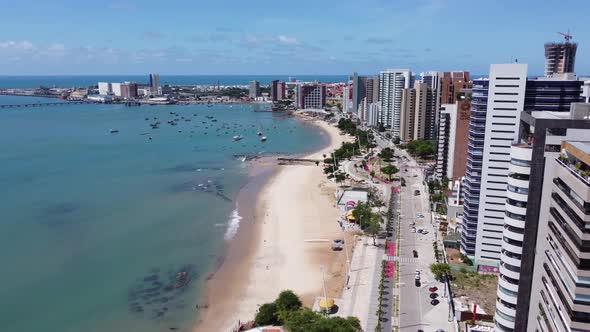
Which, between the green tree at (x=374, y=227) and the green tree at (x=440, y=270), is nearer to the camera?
the green tree at (x=440, y=270)

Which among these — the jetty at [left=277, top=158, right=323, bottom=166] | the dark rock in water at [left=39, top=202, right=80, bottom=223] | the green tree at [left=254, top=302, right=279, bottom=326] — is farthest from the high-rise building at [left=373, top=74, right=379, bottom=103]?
the green tree at [left=254, top=302, right=279, bottom=326]

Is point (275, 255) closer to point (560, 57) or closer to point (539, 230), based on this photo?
point (539, 230)

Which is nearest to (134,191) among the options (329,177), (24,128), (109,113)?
(329,177)

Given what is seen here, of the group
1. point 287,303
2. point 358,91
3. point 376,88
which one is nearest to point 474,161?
point 287,303

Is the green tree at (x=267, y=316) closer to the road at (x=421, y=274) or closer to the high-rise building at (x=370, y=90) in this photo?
the road at (x=421, y=274)

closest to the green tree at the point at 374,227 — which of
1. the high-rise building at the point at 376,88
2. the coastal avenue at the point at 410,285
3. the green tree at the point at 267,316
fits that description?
the coastal avenue at the point at 410,285

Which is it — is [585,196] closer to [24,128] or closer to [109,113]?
[24,128]

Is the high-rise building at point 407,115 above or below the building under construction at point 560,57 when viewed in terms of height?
below
